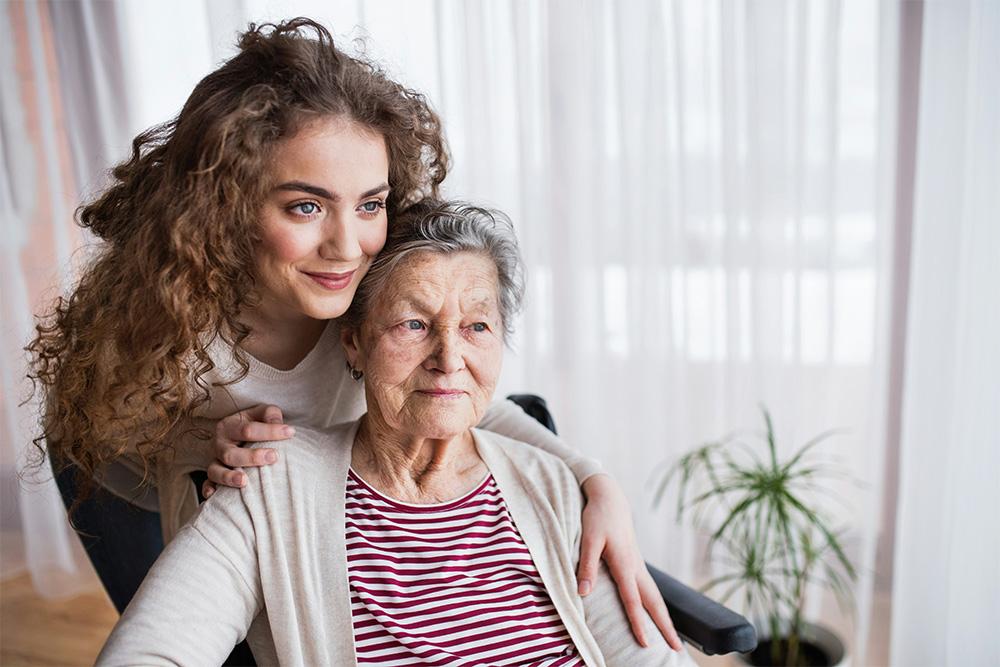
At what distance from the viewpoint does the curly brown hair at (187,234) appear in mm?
1472

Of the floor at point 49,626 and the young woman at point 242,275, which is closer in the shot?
the young woman at point 242,275

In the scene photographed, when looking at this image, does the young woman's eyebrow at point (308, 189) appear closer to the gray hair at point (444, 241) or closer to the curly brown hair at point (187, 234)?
the curly brown hair at point (187, 234)

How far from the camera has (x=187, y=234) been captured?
148 cm

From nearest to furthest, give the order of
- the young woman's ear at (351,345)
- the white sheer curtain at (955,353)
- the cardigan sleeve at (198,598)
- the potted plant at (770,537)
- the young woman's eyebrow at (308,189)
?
the cardigan sleeve at (198,598) < the young woman's eyebrow at (308,189) < the young woman's ear at (351,345) < the white sheer curtain at (955,353) < the potted plant at (770,537)

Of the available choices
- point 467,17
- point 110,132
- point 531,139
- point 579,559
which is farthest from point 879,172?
point 110,132

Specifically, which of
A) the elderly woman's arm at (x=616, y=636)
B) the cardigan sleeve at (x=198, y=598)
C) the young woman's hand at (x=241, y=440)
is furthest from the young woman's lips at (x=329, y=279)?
the elderly woman's arm at (x=616, y=636)

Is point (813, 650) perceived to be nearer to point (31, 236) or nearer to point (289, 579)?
point (289, 579)

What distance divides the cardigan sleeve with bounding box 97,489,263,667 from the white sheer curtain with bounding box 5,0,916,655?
1466 millimetres

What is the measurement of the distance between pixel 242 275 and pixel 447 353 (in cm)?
38

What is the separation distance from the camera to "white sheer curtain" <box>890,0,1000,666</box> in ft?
7.45

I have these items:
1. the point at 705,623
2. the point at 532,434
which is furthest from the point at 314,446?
the point at 705,623

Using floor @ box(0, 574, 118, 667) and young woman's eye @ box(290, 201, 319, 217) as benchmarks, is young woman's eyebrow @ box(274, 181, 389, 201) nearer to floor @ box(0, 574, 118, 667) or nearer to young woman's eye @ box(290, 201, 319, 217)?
young woman's eye @ box(290, 201, 319, 217)

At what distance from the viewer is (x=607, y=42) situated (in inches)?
103

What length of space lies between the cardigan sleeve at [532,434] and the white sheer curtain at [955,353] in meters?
1.15
